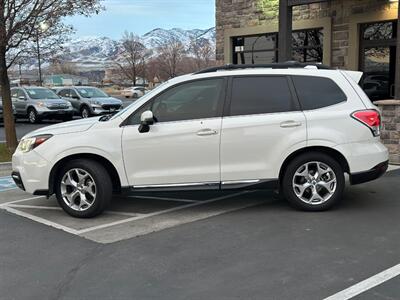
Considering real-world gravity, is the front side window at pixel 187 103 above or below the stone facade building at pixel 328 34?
below

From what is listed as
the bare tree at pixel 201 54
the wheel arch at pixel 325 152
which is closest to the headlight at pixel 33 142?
the wheel arch at pixel 325 152

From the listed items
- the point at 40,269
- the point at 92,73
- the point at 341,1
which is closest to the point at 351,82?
the point at 40,269

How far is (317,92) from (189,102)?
1.60 meters

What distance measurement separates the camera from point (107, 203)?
6395mm

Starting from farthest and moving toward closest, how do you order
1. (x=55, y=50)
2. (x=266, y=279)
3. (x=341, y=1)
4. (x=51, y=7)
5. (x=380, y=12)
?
(x=341, y=1), (x=380, y=12), (x=55, y=50), (x=51, y=7), (x=266, y=279)

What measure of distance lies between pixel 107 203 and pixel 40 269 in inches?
67.6

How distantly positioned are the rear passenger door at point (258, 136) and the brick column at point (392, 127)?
170 inches

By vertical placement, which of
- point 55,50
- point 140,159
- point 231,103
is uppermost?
point 55,50

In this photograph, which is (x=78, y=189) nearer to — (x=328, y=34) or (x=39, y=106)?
(x=328, y=34)

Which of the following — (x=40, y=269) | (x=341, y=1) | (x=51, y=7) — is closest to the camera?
(x=40, y=269)

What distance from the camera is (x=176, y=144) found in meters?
6.30

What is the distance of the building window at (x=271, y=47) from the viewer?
14653 mm

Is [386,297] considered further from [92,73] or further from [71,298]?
[92,73]

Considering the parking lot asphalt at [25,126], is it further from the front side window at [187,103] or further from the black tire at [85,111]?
the front side window at [187,103]
